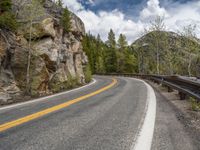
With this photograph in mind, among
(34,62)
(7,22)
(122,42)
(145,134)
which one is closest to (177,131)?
(145,134)

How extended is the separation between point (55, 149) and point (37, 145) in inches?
15.9

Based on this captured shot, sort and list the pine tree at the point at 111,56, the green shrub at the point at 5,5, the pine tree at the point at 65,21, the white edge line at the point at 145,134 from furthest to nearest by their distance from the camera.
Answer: the pine tree at the point at 111,56
the pine tree at the point at 65,21
the green shrub at the point at 5,5
the white edge line at the point at 145,134

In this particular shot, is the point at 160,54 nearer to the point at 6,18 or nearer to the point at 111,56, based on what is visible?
the point at 6,18

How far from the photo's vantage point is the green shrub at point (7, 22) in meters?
12.6

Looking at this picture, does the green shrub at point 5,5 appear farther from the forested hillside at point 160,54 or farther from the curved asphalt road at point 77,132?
the forested hillside at point 160,54

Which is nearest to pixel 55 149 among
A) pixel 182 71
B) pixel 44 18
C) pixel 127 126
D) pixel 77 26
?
pixel 127 126

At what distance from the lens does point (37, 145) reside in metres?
3.47

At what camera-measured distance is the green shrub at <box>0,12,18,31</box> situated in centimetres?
1265

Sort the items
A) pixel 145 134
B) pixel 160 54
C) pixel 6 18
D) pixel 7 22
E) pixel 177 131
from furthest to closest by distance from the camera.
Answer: pixel 160 54
pixel 7 22
pixel 6 18
pixel 177 131
pixel 145 134

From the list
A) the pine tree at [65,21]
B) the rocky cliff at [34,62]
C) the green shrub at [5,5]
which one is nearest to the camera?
the rocky cliff at [34,62]

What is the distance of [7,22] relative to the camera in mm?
13016

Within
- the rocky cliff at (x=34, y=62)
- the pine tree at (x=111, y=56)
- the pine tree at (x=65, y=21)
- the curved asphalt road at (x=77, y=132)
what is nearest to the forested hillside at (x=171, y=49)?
the pine tree at (x=65, y=21)

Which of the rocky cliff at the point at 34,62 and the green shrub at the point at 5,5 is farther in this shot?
the green shrub at the point at 5,5

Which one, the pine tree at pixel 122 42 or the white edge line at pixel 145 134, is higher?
the pine tree at pixel 122 42
